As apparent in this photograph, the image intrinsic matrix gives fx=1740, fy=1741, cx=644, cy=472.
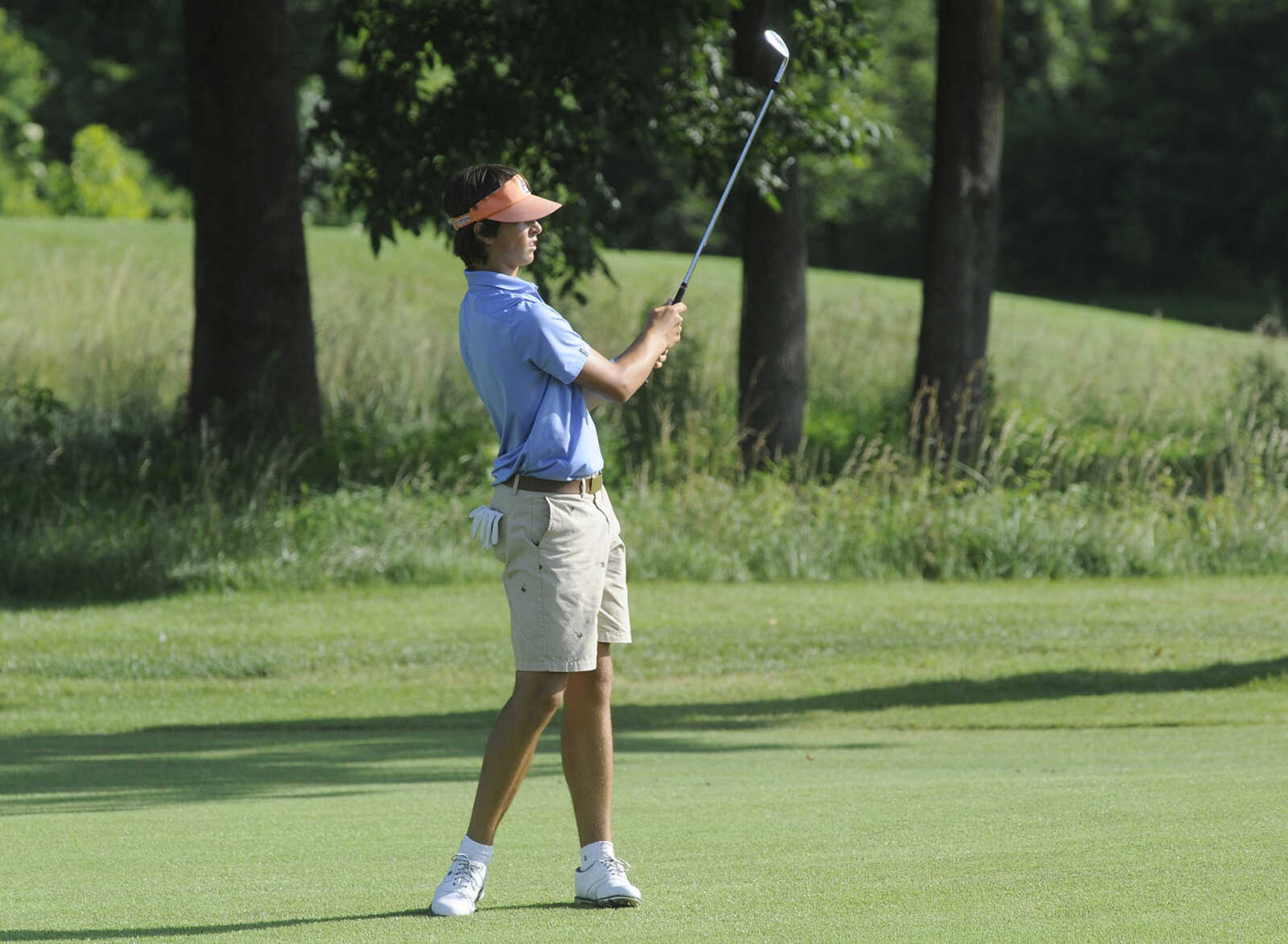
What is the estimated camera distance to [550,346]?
462 centimetres

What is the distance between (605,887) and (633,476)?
11404mm

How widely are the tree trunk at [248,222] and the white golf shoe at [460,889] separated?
10.8 metres

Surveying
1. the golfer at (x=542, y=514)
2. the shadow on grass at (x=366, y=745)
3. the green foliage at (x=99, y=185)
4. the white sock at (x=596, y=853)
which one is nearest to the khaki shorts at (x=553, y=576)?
the golfer at (x=542, y=514)

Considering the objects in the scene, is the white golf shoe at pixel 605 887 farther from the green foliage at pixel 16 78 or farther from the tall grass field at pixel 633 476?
the green foliage at pixel 16 78

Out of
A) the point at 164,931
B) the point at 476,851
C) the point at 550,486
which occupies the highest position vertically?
the point at 550,486

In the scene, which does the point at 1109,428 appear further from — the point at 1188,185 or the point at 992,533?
the point at 1188,185

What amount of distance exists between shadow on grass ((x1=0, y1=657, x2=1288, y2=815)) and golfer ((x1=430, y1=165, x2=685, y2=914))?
244 centimetres

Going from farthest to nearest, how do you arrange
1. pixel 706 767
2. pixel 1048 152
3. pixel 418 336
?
pixel 1048 152
pixel 418 336
pixel 706 767

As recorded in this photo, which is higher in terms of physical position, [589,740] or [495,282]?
[495,282]

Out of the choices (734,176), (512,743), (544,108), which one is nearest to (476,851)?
(512,743)

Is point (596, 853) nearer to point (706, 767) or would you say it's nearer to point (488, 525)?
point (488, 525)

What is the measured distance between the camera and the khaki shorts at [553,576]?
4664mm

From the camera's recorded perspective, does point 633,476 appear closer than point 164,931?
No

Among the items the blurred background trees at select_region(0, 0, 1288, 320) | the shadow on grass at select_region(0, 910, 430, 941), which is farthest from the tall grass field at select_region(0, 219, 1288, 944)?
the blurred background trees at select_region(0, 0, 1288, 320)
